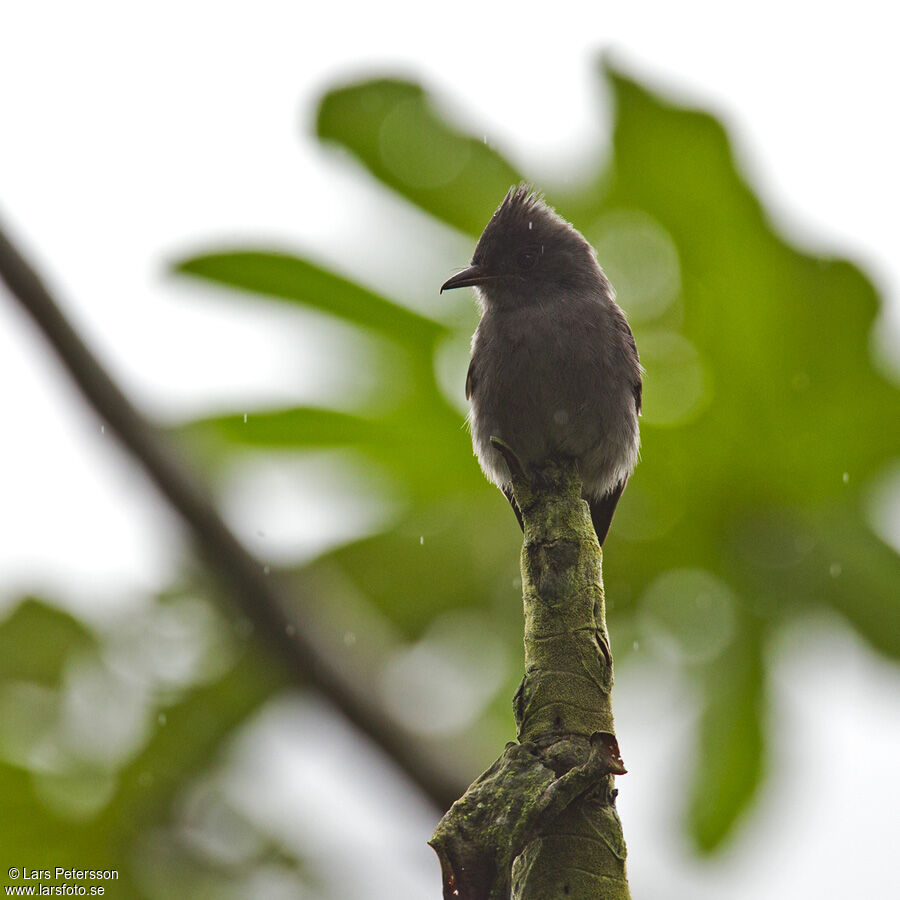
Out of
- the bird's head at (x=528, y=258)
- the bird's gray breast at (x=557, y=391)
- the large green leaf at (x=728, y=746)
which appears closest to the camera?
the bird's gray breast at (x=557, y=391)

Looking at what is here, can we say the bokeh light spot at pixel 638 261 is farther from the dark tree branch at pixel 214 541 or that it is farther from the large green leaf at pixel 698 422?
the dark tree branch at pixel 214 541

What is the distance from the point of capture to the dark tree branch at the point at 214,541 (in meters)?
2.68

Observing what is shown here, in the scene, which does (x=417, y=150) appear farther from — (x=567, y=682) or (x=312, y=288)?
(x=567, y=682)

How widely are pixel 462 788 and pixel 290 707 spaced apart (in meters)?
2.29

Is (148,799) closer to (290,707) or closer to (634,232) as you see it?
(290,707)

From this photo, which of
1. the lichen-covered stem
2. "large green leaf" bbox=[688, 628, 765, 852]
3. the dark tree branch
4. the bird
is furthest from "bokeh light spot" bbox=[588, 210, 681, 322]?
the dark tree branch

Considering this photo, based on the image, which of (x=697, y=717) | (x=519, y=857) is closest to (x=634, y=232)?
(x=697, y=717)

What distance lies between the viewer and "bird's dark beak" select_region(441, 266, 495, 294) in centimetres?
555

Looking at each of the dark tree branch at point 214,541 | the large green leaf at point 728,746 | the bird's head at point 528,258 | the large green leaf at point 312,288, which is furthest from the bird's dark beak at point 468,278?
the dark tree branch at point 214,541

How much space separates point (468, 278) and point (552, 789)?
378cm

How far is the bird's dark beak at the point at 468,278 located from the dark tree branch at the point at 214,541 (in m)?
2.43

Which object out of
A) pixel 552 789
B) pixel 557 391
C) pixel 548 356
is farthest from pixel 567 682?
pixel 548 356

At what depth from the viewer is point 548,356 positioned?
514 centimetres

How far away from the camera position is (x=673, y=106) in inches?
219
